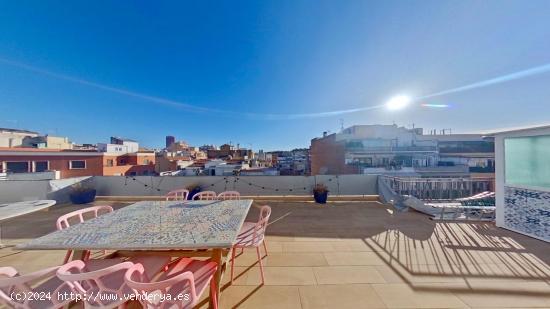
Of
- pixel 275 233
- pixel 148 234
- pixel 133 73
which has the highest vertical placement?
pixel 133 73

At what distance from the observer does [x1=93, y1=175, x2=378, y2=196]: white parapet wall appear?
22.0 ft

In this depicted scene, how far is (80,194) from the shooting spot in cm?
611

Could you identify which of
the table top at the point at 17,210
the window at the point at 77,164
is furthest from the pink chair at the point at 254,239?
the window at the point at 77,164

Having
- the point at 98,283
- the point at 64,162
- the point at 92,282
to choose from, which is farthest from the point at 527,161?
the point at 64,162

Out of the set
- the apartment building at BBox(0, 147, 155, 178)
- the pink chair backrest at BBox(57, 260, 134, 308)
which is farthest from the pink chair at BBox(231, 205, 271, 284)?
the apartment building at BBox(0, 147, 155, 178)

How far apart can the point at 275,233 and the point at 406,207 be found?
362 cm

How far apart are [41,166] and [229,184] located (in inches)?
662

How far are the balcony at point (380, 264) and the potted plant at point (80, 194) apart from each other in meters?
1.65

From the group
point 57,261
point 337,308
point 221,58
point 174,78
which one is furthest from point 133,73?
point 337,308

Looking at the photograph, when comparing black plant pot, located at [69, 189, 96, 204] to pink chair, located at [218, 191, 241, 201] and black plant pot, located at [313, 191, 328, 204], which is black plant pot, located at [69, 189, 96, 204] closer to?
pink chair, located at [218, 191, 241, 201]

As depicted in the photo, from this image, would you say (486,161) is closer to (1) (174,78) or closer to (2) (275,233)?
(2) (275,233)

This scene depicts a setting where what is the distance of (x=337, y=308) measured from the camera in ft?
5.96

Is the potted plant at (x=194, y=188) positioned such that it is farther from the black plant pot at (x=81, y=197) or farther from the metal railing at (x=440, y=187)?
the metal railing at (x=440, y=187)

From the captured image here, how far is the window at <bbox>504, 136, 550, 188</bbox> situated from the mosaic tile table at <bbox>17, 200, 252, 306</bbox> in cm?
508
